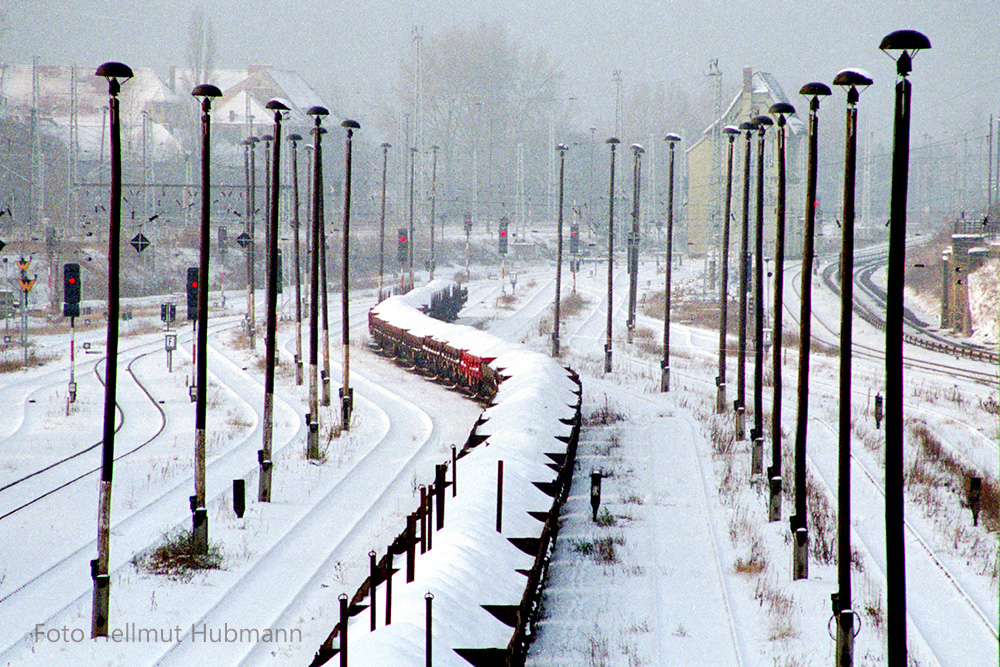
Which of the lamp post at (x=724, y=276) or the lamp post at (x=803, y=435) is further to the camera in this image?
the lamp post at (x=724, y=276)

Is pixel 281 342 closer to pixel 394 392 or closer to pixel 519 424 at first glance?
pixel 394 392

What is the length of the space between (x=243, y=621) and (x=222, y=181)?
91.9 metres

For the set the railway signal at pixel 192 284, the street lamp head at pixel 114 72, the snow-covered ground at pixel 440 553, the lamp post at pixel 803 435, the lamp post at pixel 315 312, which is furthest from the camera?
the railway signal at pixel 192 284

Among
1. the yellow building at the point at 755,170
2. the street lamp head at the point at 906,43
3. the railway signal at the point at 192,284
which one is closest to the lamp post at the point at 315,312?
the railway signal at the point at 192,284

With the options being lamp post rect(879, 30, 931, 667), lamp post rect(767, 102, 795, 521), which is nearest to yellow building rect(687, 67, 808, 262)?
lamp post rect(767, 102, 795, 521)

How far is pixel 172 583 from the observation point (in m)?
13.7

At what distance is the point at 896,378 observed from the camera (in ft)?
30.3

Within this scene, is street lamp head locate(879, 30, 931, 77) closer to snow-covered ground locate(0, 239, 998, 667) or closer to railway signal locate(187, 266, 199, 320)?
snow-covered ground locate(0, 239, 998, 667)

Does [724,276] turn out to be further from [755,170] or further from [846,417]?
[755,170]

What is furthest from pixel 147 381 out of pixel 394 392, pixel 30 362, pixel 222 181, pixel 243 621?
pixel 222 181

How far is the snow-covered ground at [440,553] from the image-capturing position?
11.8 meters

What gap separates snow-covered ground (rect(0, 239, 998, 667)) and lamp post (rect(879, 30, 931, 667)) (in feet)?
7.73

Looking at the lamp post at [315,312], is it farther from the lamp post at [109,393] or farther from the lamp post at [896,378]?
the lamp post at [896,378]

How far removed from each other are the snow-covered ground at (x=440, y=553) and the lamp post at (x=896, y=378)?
7.73ft
